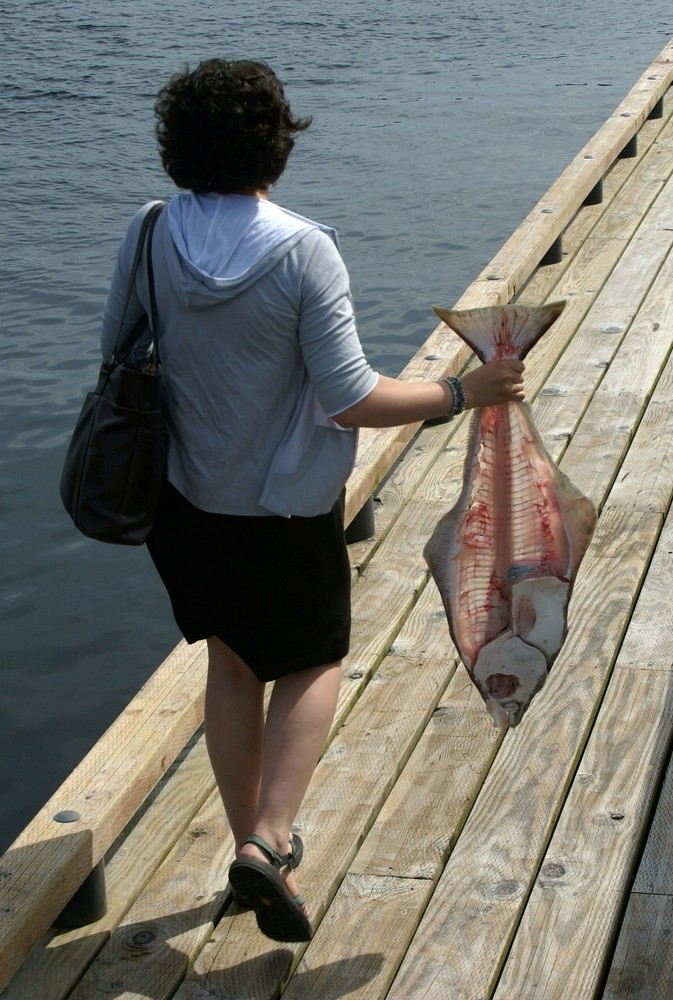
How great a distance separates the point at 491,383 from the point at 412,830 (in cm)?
107

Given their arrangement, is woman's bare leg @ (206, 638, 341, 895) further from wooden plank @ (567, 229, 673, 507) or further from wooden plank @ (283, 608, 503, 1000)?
wooden plank @ (567, 229, 673, 507)

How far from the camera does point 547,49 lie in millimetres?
17859

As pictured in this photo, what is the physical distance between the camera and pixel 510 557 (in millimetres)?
2910

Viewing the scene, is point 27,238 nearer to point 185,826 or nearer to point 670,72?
point 670,72

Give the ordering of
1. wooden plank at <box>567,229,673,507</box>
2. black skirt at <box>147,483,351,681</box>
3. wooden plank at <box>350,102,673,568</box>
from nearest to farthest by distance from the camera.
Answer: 1. black skirt at <box>147,483,351,681</box>
2. wooden plank at <box>567,229,673,507</box>
3. wooden plank at <box>350,102,673,568</box>

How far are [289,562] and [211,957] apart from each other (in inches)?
33.1

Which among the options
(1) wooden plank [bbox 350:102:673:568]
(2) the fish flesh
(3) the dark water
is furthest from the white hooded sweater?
(3) the dark water

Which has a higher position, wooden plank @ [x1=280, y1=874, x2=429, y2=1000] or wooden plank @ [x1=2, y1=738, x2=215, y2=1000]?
wooden plank @ [x1=280, y1=874, x2=429, y2=1000]

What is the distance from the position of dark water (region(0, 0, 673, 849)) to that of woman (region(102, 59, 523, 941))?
2.42 metres

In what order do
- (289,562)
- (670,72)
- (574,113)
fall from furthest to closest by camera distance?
1. (574,113)
2. (670,72)
3. (289,562)

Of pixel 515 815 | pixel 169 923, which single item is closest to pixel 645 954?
pixel 515 815

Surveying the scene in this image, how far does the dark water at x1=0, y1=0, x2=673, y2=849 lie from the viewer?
5992 mm

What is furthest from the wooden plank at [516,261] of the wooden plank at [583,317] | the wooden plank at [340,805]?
the wooden plank at [340,805]

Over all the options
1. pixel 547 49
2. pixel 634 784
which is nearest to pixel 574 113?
pixel 547 49
